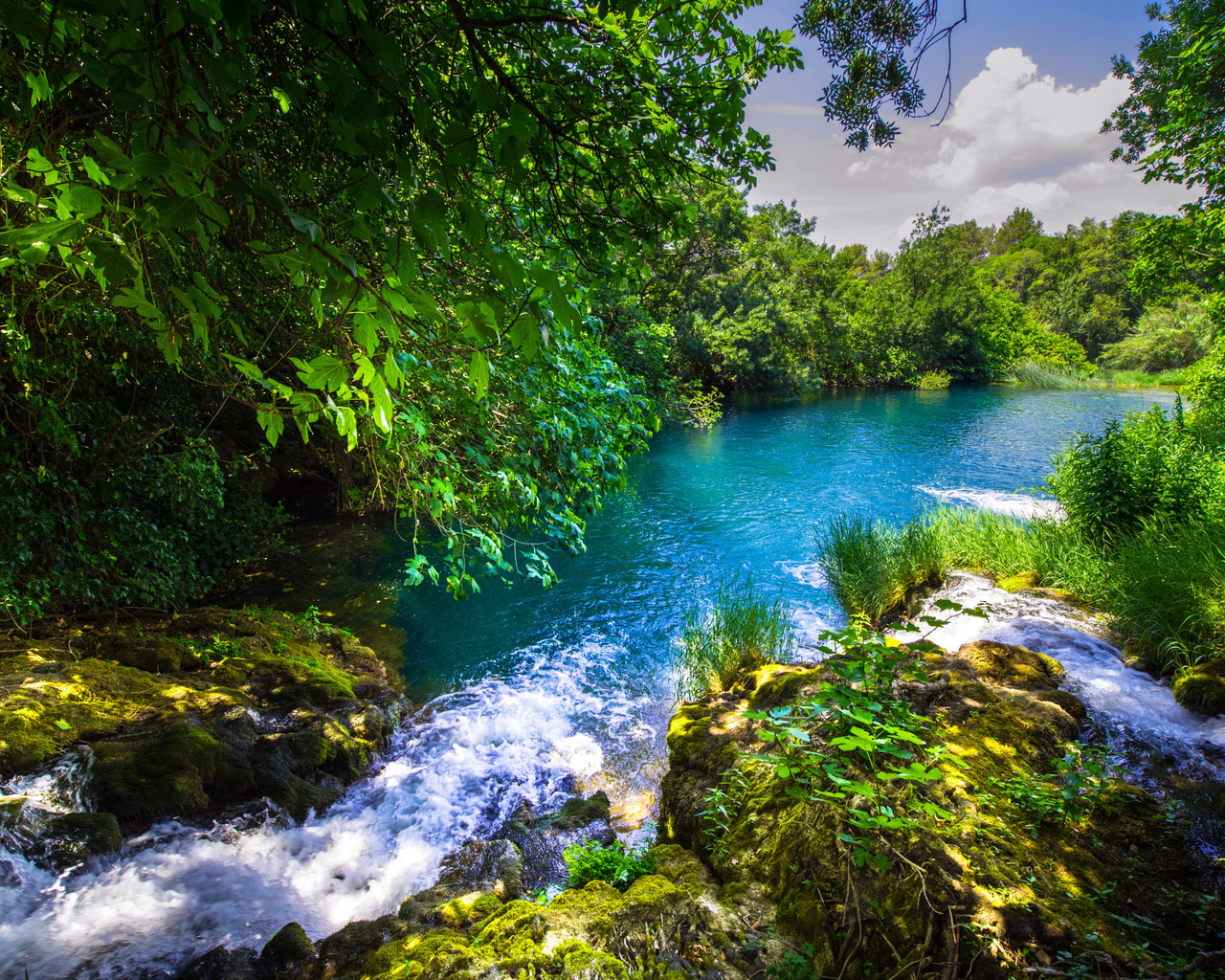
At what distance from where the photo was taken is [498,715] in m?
5.32

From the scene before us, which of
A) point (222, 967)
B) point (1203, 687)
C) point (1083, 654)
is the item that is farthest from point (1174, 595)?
point (222, 967)

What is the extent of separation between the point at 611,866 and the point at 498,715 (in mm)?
2898

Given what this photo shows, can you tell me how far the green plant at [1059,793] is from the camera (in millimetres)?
2367

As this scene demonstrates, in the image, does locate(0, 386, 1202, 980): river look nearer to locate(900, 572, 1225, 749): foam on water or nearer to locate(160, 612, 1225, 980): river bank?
locate(900, 572, 1225, 749): foam on water

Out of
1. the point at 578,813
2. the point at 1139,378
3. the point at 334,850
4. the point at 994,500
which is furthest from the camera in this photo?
the point at 1139,378

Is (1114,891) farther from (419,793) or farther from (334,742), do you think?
(334,742)

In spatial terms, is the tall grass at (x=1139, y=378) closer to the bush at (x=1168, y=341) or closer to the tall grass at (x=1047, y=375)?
the bush at (x=1168, y=341)

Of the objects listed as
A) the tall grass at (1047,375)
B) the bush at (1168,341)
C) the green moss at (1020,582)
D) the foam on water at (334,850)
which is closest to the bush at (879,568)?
the green moss at (1020,582)

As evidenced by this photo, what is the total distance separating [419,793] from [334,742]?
0.82m

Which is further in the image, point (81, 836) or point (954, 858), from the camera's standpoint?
point (81, 836)

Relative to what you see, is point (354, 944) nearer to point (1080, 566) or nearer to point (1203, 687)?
point (1203, 687)

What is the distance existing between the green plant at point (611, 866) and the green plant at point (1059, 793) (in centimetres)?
176

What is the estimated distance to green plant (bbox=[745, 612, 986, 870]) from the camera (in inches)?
68.7

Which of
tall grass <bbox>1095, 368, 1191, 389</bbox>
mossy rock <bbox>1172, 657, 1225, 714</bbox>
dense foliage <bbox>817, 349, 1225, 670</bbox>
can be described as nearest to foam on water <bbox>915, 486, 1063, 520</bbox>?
dense foliage <bbox>817, 349, 1225, 670</bbox>
